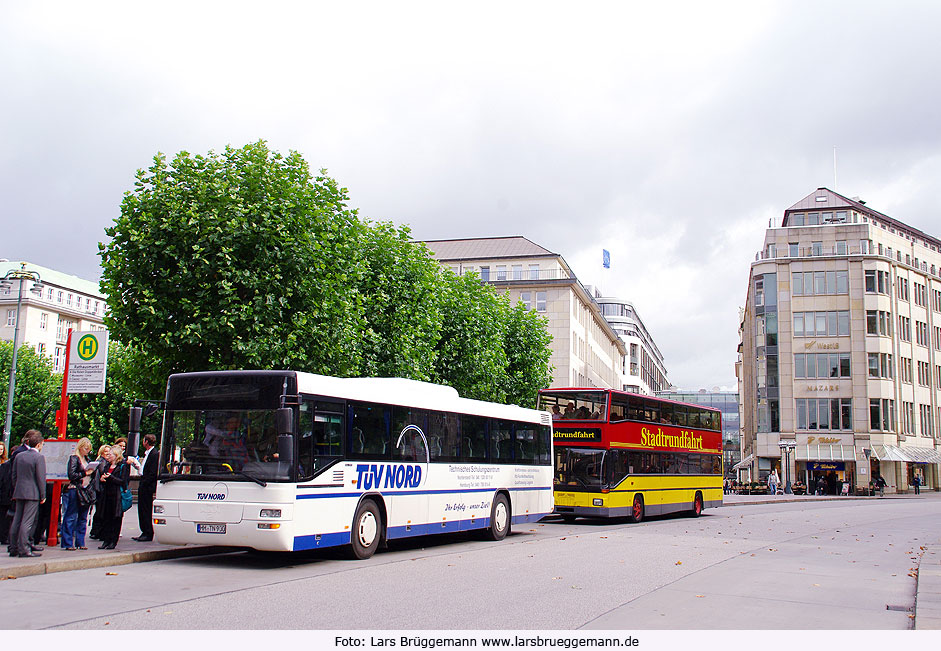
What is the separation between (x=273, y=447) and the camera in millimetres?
13469

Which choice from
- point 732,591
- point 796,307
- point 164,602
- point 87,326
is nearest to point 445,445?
point 732,591

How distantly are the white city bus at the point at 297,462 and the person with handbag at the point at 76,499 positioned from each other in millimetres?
1252

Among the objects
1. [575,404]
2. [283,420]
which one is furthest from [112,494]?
[575,404]

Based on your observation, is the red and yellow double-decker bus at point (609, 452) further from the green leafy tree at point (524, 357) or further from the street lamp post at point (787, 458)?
the street lamp post at point (787, 458)

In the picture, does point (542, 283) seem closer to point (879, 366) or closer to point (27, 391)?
point (879, 366)

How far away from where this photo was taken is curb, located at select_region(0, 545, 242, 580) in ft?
39.0

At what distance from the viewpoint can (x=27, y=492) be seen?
42.9 feet

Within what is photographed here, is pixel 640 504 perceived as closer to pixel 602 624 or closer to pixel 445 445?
pixel 445 445

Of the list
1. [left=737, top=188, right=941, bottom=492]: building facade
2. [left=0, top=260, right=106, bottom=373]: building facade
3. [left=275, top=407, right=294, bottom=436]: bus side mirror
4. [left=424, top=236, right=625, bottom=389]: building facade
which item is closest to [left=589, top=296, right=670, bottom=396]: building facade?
[left=424, top=236, right=625, bottom=389]: building facade

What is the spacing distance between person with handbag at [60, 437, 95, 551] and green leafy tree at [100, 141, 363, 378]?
670 cm

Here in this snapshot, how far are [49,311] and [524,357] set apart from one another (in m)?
78.8

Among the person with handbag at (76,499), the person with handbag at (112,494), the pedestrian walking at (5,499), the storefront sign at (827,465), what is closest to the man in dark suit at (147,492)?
the person with handbag at (112,494)

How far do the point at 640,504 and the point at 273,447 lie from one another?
16163mm

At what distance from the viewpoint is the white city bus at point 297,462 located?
13.4 meters
